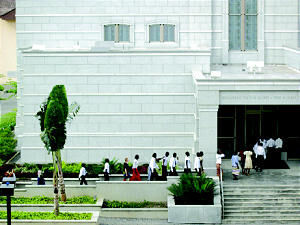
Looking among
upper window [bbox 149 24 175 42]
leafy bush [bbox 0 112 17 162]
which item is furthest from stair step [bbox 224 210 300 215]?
leafy bush [bbox 0 112 17 162]

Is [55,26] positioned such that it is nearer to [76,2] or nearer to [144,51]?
[76,2]

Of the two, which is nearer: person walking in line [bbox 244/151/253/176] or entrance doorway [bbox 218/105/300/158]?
person walking in line [bbox 244/151/253/176]

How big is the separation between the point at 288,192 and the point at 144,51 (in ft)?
35.0

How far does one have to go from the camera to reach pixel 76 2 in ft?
156

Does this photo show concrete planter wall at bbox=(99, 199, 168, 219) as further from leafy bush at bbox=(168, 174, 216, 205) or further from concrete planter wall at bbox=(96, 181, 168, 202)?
concrete planter wall at bbox=(96, 181, 168, 202)

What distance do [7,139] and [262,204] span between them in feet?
57.9

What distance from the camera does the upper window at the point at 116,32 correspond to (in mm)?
47812

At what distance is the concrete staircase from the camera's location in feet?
118

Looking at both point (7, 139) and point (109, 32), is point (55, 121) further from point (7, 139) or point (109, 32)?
point (7, 139)

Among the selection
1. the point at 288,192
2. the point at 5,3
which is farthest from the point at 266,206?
the point at 5,3

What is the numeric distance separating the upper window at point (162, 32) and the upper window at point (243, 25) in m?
3.35

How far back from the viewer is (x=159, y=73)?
141ft

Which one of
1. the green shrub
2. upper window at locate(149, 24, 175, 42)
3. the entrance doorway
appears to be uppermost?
upper window at locate(149, 24, 175, 42)

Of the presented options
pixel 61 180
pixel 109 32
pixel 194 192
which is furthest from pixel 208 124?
pixel 109 32
